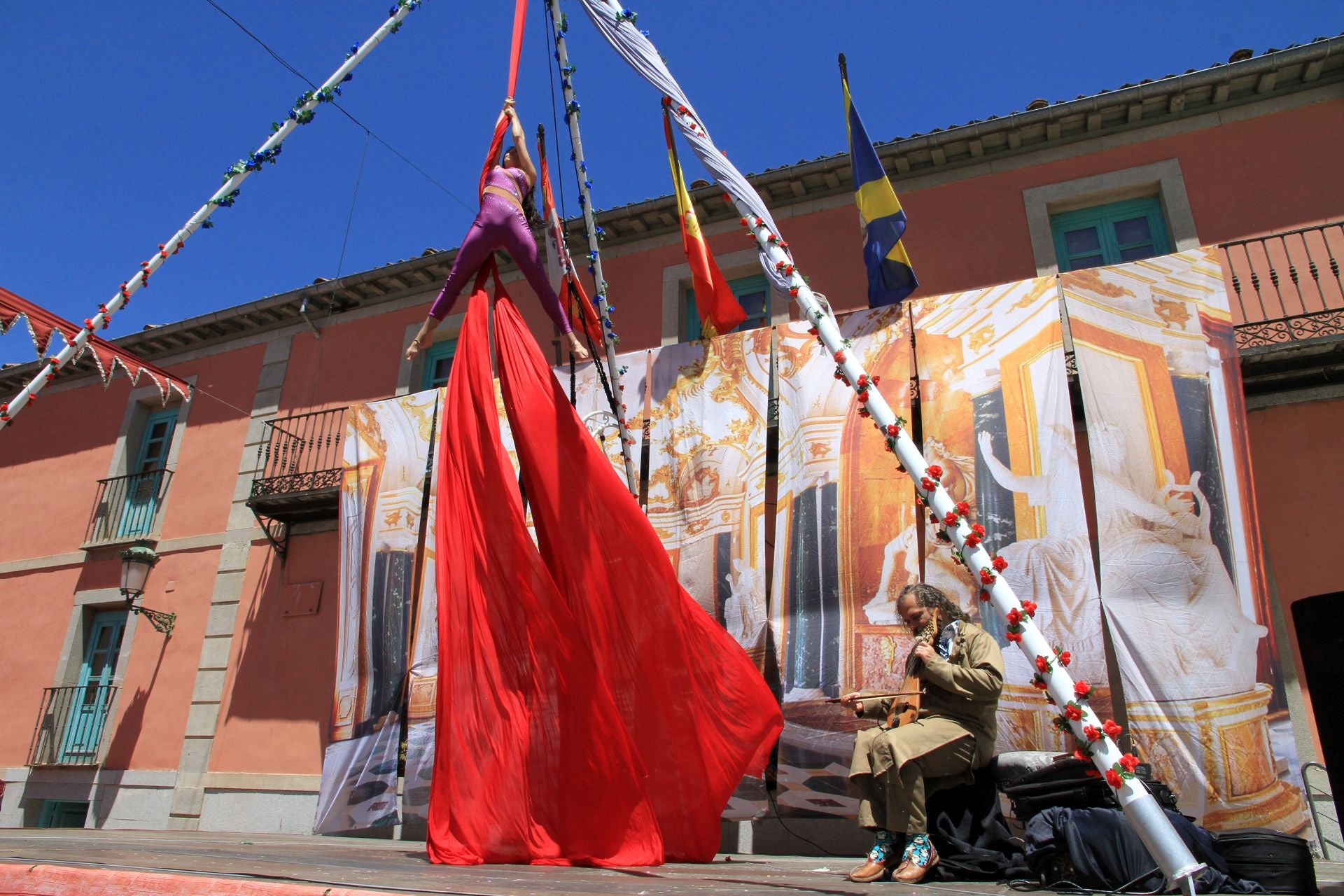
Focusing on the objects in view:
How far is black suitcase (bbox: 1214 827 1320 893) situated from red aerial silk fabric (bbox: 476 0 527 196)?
4.43m

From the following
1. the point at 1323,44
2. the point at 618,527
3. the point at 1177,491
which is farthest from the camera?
the point at 1323,44

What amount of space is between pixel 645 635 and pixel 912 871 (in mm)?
1463

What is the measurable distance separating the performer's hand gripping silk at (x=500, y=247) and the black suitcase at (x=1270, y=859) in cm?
350

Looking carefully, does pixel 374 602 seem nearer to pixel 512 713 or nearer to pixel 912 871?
pixel 512 713

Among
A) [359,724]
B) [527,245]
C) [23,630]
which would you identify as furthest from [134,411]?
[527,245]

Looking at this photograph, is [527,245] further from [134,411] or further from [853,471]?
[134,411]

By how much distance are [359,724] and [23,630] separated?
19.8ft

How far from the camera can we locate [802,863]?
183 inches

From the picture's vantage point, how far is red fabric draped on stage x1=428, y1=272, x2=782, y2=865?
146 inches

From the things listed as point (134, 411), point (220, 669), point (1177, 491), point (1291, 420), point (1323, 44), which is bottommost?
point (220, 669)

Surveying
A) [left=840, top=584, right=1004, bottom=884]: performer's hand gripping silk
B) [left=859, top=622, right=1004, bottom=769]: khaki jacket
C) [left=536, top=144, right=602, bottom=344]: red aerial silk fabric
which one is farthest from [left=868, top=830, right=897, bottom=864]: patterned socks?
[left=536, top=144, right=602, bottom=344]: red aerial silk fabric

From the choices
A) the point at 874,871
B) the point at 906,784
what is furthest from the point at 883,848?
the point at 906,784

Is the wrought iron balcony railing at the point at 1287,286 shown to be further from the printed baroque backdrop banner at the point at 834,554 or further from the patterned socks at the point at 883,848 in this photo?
the patterned socks at the point at 883,848

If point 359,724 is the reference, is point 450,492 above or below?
above
